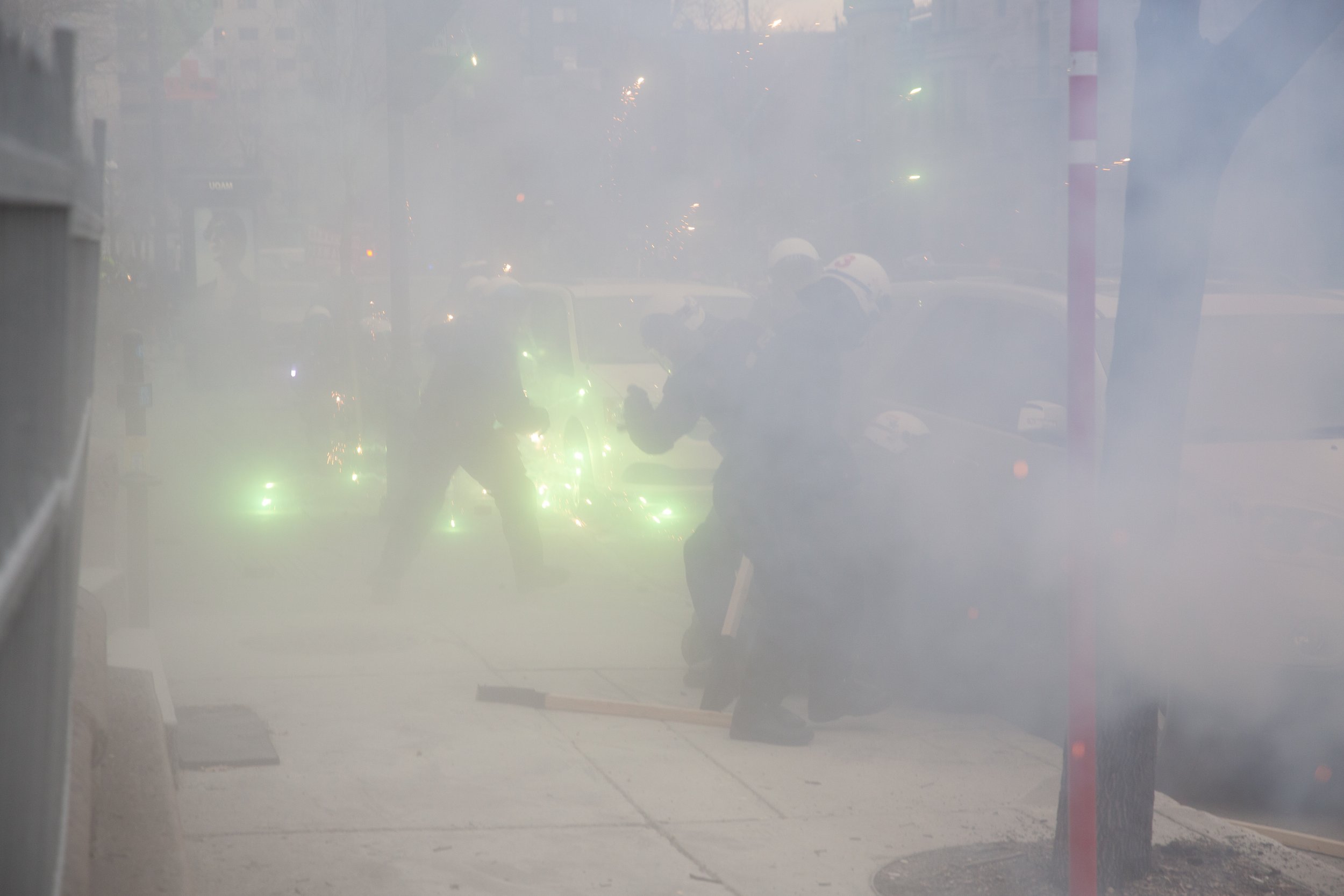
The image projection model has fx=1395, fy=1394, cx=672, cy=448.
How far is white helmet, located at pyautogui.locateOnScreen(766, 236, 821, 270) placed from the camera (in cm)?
480

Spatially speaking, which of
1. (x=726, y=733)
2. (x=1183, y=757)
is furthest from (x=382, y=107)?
(x=1183, y=757)

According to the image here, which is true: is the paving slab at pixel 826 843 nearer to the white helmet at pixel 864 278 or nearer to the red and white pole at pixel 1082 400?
the red and white pole at pixel 1082 400

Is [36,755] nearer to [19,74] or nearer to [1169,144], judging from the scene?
[19,74]

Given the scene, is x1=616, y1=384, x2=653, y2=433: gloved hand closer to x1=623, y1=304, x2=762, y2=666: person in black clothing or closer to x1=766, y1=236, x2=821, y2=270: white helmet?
x1=623, y1=304, x2=762, y2=666: person in black clothing

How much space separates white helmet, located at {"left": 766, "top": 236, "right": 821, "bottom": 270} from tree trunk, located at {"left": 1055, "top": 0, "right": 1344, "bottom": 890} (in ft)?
6.09

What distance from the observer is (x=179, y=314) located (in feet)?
54.4

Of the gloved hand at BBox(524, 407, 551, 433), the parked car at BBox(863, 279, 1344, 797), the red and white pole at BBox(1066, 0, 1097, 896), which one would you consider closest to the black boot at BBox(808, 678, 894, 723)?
the parked car at BBox(863, 279, 1344, 797)

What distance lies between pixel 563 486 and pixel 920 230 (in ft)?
9.53

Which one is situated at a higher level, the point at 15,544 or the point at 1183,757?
the point at 15,544

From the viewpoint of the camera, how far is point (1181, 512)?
3.65 metres

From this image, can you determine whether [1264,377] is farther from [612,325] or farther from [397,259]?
[397,259]

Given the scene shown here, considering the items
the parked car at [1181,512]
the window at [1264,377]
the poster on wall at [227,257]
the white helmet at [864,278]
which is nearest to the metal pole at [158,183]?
the poster on wall at [227,257]

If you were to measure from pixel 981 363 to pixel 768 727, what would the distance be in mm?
1601

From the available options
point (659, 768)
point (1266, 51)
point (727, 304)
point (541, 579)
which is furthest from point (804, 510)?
point (727, 304)
